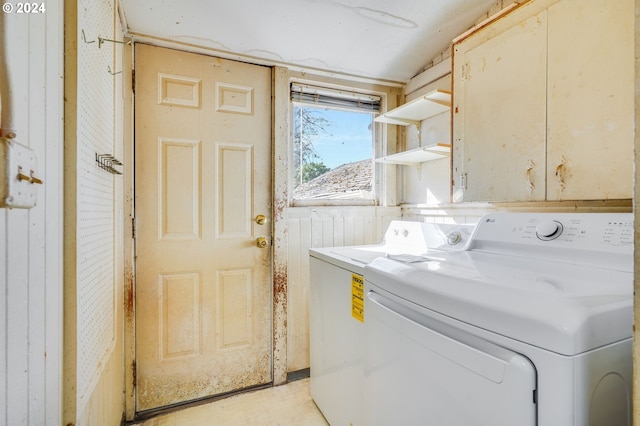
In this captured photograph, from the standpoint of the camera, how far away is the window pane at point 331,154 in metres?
2.19

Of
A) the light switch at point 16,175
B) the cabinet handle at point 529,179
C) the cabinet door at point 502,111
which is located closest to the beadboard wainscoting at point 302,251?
the cabinet door at point 502,111

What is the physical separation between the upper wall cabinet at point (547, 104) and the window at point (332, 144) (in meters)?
0.89

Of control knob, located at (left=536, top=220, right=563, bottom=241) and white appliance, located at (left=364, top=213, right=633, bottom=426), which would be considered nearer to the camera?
white appliance, located at (left=364, top=213, right=633, bottom=426)

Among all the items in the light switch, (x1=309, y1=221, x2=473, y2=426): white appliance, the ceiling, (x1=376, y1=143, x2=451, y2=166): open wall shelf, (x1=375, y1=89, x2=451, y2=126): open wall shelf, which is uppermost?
the ceiling

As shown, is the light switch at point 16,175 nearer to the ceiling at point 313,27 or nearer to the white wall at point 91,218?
the white wall at point 91,218

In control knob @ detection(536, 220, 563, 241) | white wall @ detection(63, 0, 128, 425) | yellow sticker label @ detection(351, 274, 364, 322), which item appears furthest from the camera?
yellow sticker label @ detection(351, 274, 364, 322)

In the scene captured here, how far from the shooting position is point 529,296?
65 centimetres

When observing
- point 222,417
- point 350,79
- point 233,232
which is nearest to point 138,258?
point 233,232

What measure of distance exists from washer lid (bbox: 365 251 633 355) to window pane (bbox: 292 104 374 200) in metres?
1.26

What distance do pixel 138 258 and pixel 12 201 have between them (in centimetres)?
138

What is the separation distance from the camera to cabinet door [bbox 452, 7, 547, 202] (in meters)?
1.17

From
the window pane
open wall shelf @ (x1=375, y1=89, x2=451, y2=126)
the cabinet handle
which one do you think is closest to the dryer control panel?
the cabinet handle

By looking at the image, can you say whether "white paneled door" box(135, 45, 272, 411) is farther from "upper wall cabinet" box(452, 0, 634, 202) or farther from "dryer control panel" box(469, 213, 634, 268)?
"dryer control panel" box(469, 213, 634, 268)

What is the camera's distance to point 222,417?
1752 millimetres
